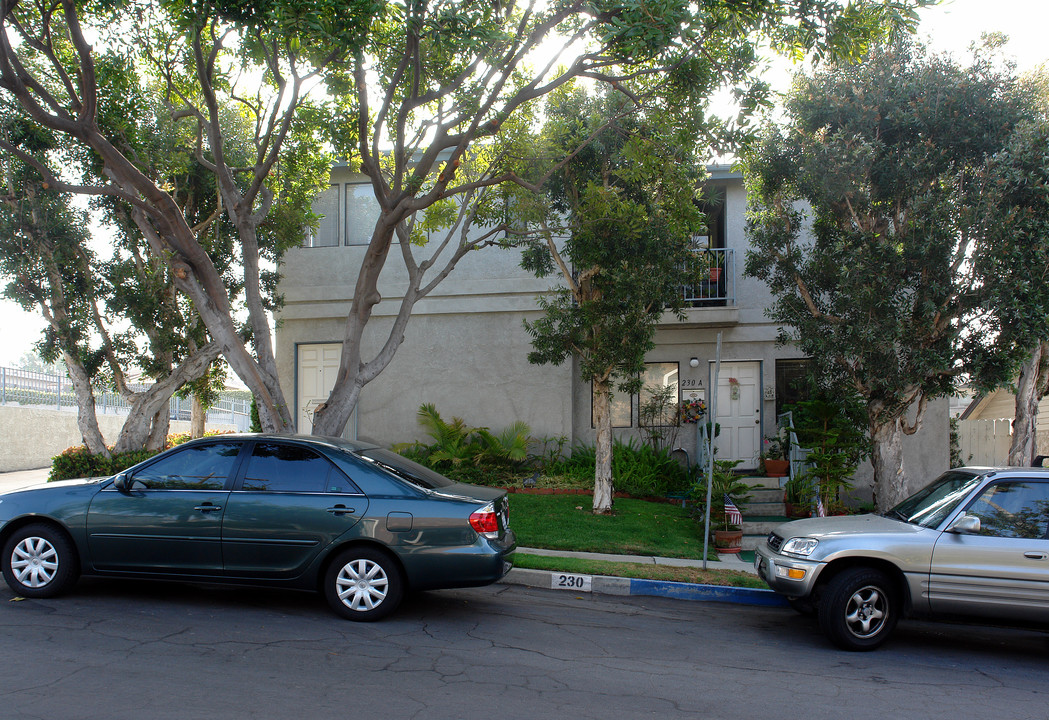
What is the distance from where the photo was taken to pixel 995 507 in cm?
626

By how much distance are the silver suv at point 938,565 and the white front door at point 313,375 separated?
10909 mm

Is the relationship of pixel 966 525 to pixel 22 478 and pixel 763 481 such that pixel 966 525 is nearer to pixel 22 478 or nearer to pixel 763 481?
pixel 763 481

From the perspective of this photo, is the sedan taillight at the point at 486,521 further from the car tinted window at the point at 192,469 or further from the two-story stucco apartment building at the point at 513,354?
the two-story stucco apartment building at the point at 513,354

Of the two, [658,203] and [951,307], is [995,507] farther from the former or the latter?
[658,203]

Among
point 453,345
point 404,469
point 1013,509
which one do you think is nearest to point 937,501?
point 1013,509

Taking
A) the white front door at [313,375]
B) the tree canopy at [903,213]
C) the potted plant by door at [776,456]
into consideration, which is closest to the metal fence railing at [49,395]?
the white front door at [313,375]

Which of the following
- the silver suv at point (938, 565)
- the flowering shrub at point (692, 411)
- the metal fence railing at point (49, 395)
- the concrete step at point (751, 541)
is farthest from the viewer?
the metal fence railing at point (49, 395)

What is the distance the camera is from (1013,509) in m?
6.24

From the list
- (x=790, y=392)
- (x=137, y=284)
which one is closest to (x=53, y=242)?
(x=137, y=284)

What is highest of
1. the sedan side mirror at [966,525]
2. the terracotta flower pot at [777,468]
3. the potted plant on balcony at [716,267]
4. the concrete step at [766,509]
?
the potted plant on balcony at [716,267]

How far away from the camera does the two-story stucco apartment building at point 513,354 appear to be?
14414 millimetres

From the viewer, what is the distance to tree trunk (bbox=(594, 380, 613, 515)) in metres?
11.6

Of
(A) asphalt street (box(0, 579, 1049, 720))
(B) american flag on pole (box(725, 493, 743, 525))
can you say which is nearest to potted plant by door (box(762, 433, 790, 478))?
(B) american flag on pole (box(725, 493, 743, 525))

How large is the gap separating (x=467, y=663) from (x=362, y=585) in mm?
1278
